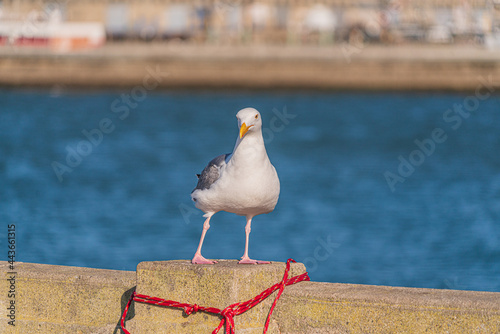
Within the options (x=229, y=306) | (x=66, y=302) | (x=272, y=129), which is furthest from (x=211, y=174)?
(x=272, y=129)

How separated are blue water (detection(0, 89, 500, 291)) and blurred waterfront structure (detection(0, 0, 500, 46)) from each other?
210 inches

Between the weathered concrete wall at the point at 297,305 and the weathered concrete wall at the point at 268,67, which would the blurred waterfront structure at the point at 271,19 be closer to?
the weathered concrete wall at the point at 268,67

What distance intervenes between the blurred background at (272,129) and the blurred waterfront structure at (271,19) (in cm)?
17

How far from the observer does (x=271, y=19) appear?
71.8 m

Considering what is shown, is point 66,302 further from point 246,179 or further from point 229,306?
point 246,179

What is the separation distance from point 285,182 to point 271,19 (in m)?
41.2

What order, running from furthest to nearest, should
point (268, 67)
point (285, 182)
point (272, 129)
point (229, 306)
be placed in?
point (268, 67), point (272, 129), point (285, 182), point (229, 306)

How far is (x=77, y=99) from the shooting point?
62688mm

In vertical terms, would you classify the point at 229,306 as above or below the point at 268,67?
below

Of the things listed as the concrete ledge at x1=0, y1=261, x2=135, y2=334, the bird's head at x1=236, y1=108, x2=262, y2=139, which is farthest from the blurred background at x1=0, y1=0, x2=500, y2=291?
the bird's head at x1=236, y1=108, x2=262, y2=139

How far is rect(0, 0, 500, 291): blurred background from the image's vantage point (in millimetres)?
22688

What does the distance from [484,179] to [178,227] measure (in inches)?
607

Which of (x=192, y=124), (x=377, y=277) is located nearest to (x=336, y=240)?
(x=377, y=277)

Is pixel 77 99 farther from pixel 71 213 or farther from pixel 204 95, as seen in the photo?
pixel 71 213
